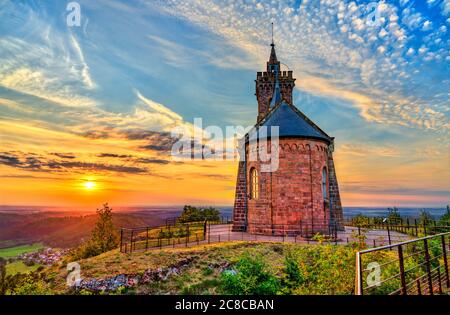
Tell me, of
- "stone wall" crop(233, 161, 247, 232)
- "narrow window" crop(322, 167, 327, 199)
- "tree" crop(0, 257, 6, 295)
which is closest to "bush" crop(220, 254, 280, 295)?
"tree" crop(0, 257, 6, 295)

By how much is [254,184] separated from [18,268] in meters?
16.5

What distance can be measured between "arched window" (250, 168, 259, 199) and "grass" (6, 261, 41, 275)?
15.3 meters

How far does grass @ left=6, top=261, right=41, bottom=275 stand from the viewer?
15.3 metres

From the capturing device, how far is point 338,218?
24.9 m

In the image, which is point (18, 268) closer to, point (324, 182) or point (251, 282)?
point (251, 282)

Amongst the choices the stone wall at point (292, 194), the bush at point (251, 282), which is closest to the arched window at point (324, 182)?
the stone wall at point (292, 194)

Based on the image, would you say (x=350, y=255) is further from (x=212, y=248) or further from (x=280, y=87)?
(x=280, y=87)

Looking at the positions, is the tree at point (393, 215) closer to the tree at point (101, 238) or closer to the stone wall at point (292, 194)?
the stone wall at point (292, 194)

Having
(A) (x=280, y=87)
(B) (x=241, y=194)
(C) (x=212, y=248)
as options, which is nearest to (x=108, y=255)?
(C) (x=212, y=248)

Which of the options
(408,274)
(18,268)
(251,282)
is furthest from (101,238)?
(408,274)

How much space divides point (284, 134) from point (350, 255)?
13643mm

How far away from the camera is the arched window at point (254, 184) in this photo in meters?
22.9
